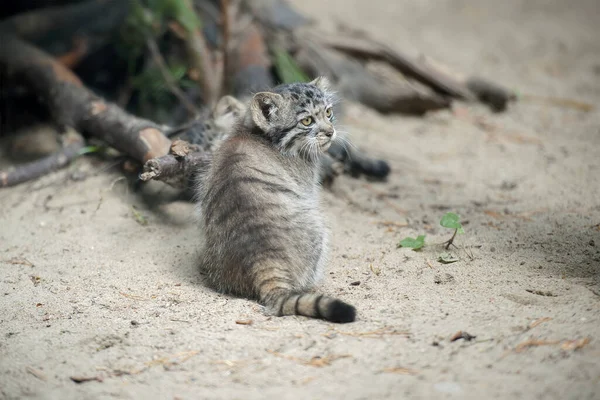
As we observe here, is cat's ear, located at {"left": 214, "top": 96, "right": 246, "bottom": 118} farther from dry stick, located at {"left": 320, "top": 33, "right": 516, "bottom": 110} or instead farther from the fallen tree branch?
dry stick, located at {"left": 320, "top": 33, "right": 516, "bottom": 110}

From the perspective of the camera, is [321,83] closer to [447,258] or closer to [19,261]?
[447,258]

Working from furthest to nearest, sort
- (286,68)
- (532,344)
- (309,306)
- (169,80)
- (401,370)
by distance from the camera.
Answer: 1. (286,68)
2. (169,80)
3. (309,306)
4. (532,344)
5. (401,370)

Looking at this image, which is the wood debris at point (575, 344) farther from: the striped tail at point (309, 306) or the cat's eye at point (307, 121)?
the cat's eye at point (307, 121)

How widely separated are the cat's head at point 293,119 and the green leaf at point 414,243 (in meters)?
1.09

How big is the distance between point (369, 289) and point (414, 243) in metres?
0.80

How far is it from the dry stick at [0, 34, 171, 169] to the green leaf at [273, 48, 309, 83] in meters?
2.03

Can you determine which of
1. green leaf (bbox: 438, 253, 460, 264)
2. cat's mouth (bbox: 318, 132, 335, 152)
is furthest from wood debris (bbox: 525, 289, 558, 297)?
cat's mouth (bbox: 318, 132, 335, 152)

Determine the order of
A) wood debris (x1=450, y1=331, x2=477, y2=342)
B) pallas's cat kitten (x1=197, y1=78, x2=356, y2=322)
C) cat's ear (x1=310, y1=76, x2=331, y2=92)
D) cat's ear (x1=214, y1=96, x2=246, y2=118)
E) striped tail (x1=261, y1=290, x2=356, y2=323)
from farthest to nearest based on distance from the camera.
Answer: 1. cat's ear (x1=214, y1=96, x2=246, y2=118)
2. cat's ear (x1=310, y1=76, x2=331, y2=92)
3. pallas's cat kitten (x1=197, y1=78, x2=356, y2=322)
4. striped tail (x1=261, y1=290, x2=356, y2=323)
5. wood debris (x1=450, y1=331, x2=477, y2=342)

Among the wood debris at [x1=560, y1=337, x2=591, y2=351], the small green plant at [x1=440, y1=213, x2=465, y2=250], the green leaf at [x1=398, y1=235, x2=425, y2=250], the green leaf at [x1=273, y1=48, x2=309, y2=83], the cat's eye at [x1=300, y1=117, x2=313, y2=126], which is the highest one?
the green leaf at [x1=273, y1=48, x2=309, y2=83]

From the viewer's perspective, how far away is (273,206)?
Answer: 15.9 feet

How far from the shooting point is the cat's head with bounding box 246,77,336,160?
17.3ft

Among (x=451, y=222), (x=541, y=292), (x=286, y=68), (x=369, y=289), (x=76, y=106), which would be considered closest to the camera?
(x=541, y=292)

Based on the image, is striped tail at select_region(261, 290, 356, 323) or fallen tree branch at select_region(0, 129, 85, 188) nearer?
striped tail at select_region(261, 290, 356, 323)

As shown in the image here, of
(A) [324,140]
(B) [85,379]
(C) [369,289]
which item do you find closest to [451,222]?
(C) [369,289]
